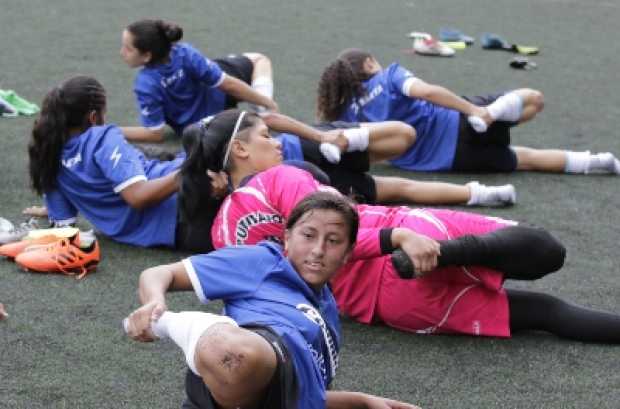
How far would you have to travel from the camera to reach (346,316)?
3033 millimetres

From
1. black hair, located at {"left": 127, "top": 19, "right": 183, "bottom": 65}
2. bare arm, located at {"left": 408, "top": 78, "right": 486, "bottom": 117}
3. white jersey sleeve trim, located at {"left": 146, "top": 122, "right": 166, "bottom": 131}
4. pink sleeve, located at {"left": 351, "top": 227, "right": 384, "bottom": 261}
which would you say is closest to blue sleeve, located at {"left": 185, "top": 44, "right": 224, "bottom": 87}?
black hair, located at {"left": 127, "top": 19, "right": 183, "bottom": 65}

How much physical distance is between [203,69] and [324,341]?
2.95 meters

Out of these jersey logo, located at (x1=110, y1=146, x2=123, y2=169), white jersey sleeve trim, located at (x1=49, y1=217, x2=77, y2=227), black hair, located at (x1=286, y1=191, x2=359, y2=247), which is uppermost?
black hair, located at (x1=286, y1=191, x2=359, y2=247)

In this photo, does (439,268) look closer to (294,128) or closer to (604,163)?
(294,128)

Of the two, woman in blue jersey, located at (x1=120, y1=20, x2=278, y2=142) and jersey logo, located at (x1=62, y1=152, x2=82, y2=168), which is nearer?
jersey logo, located at (x1=62, y1=152, x2=82, y2=168)

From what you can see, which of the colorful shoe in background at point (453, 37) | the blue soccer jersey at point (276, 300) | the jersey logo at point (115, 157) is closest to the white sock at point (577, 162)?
the jersey logo at point (115, 157)

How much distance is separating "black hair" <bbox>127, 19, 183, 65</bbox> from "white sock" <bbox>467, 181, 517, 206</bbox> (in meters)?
1.60

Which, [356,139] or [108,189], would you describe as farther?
[356,139]

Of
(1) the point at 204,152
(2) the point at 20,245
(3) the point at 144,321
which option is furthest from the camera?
(2) the point at 20,245

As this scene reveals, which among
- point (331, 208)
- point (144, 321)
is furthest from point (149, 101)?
point (144, 321)

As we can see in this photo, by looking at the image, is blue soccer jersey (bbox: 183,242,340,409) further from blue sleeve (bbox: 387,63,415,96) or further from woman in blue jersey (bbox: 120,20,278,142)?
woman in blue jersey (bbox: 120,20,278,142)

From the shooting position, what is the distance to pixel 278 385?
202cm

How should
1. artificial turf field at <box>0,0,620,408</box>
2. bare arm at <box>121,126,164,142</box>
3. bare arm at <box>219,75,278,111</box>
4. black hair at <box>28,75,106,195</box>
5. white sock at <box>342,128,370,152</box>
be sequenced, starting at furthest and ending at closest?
1. bare arm at <box>219,75,278,111</box>
2. bare arm at <box>121,126,164,142</box>
3. white sock at <box>342,128,370,152</box>
4. black hair at <box>28,75,106,195</box>
5. artificial turf field at <box>0,0,620,408</box>

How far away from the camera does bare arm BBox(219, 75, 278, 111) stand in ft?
16.8
